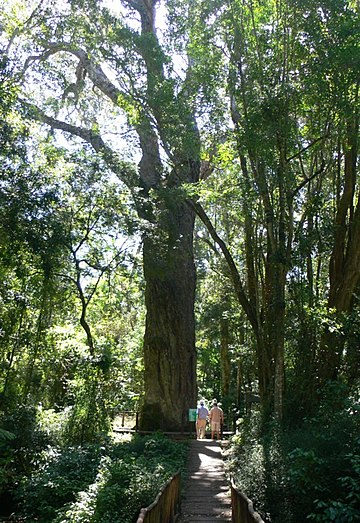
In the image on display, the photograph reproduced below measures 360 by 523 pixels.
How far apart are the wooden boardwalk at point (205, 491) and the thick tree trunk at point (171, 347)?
8.63ft

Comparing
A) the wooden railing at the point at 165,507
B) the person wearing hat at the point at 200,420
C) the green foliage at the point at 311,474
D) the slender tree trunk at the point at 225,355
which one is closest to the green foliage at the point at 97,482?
the wooden railing at the point at 165,507

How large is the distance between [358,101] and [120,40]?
5429mm

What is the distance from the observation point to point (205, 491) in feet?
29.4

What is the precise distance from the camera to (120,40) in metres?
11.6

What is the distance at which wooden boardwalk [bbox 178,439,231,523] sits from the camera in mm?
7565

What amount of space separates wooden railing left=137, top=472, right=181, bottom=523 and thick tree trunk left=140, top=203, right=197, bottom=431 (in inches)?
284

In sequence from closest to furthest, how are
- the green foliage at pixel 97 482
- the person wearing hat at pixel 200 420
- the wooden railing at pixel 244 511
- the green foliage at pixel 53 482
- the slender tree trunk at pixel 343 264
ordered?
1. the wooden railing at pixel 244 511
2. the green foliage at pixel 97 482
3. the green foliage at pixel 53 482
4. the slender tree trunk at pixel 343 264
5. the person wearing hat at pixel 200 420

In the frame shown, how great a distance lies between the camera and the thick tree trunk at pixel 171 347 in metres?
15.0

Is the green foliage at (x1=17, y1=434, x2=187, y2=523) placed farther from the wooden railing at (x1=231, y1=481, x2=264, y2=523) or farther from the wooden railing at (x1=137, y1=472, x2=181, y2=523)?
the wooden railing at (x1=231, y1=481, x2=264, y2=523)

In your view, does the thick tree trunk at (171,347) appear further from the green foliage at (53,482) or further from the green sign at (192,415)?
the green foliage at (53,482)

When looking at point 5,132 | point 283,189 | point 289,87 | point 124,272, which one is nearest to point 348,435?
point 283,189

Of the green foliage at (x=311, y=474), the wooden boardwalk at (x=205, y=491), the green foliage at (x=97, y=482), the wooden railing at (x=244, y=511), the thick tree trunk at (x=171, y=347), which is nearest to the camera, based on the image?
the wooden railing at (x=244, y=511)

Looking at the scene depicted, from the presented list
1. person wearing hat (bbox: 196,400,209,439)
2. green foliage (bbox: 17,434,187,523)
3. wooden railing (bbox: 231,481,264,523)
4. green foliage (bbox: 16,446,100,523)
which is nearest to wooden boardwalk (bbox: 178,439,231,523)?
green foliage (bbox: 17,434,187,523)

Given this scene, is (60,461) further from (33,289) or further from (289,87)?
(289,87)
